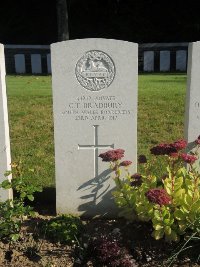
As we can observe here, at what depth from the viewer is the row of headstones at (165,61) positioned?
1767cm

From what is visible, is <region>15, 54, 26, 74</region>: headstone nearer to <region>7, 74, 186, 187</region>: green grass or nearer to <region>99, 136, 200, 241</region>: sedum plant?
<region>7, 74, 186, 187</region>: green grass

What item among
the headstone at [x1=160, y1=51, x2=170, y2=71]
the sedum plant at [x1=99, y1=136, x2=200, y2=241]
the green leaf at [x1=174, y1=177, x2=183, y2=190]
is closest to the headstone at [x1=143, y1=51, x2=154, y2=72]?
the headstone at [x1=160, y1=51, x2=170, y2=71]

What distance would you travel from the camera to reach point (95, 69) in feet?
12.8

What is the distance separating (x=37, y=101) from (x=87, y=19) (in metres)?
14.6

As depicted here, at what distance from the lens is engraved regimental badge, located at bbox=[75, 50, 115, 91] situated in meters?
3.86

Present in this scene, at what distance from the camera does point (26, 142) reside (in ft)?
20.8

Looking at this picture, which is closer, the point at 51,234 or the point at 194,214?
the point at 194,214

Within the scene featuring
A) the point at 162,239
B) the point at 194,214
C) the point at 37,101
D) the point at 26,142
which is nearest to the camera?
the point at 194,214

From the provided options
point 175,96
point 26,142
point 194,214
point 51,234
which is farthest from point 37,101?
point 194,214

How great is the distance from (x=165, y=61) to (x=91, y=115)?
14.4 m

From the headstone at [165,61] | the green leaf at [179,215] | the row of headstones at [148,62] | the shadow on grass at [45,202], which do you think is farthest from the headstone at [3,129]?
the headstone at [165,61]

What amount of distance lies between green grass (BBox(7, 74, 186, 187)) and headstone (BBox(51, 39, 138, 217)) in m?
0.84

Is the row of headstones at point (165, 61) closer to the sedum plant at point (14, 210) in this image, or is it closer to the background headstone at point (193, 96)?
the background headstone at point (193, 96)

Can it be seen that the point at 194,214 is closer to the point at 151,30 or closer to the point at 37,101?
the point at 37,101
